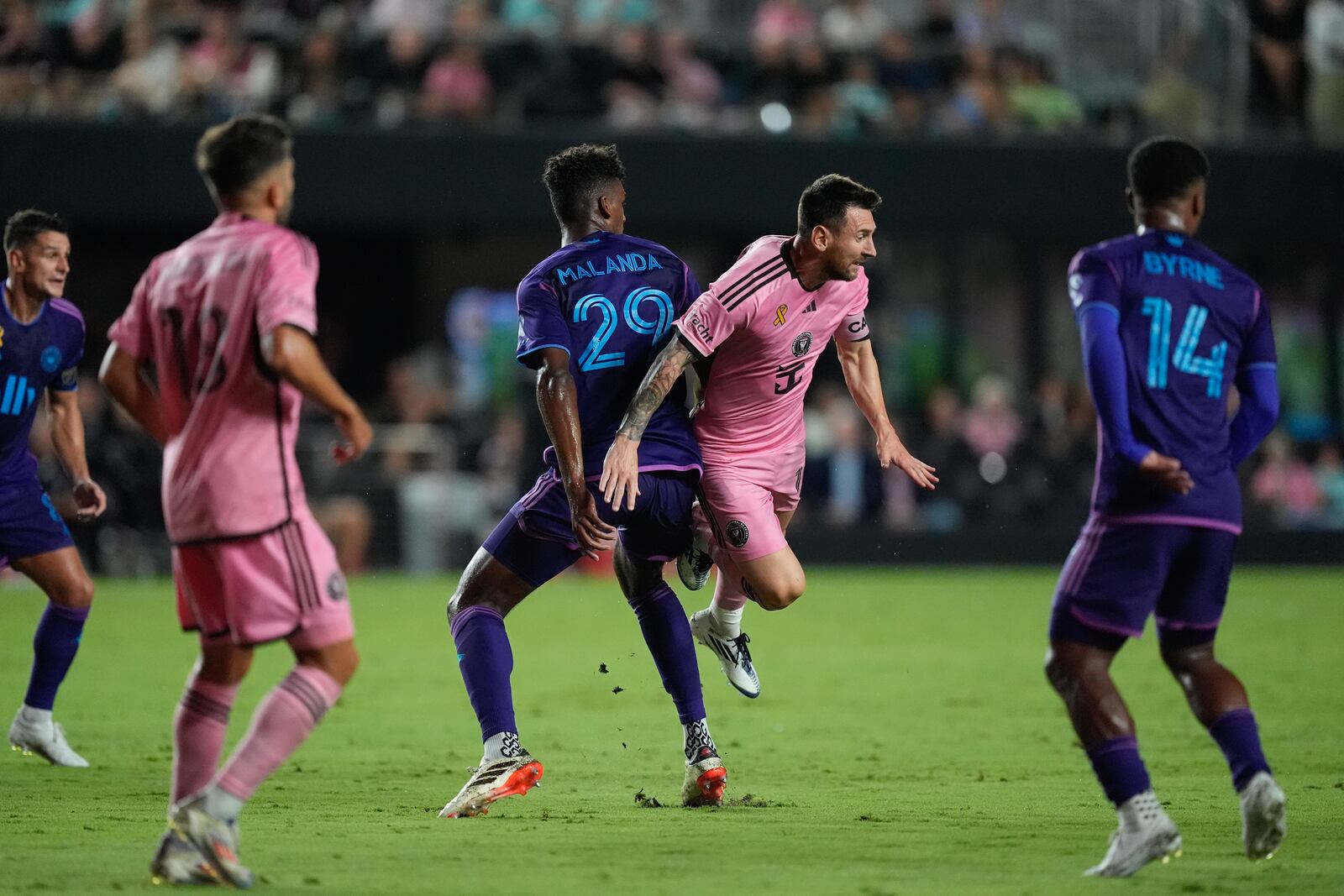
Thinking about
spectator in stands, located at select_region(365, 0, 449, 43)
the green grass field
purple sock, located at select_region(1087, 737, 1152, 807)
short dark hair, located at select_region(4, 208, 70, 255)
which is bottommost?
the green grass field

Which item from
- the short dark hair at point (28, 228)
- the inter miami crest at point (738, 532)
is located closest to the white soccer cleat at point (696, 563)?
the inter miami crest at point (738, 532)

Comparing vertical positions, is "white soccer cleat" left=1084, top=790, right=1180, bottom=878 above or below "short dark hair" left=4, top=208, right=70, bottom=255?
below

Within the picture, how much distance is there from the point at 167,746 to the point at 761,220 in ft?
44.7

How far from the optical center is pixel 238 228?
5266 mm

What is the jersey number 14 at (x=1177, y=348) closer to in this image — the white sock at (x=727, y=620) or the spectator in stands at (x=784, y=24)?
the white sock at (x=727, y=620)

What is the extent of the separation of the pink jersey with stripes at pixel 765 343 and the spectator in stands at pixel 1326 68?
634 inches

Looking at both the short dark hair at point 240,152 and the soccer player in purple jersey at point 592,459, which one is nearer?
the short dark hair at point 240,152

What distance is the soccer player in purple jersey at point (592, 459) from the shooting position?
21.7 ft

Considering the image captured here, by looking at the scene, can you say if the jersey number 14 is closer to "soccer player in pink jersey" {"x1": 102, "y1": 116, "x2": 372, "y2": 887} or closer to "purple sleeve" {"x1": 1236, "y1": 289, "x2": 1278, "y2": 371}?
"purple sleeve" {"x1": 1236, "y1": 289, "x2": 1278, "y2": 371}

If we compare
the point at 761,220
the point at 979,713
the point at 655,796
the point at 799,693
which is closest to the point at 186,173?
the point at 761,220

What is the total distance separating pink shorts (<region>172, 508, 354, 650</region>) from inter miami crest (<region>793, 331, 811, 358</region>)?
8.16 ft

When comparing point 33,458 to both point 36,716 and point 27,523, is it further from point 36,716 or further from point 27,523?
point 36,716

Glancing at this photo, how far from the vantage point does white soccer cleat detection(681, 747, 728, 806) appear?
6734 millimetres

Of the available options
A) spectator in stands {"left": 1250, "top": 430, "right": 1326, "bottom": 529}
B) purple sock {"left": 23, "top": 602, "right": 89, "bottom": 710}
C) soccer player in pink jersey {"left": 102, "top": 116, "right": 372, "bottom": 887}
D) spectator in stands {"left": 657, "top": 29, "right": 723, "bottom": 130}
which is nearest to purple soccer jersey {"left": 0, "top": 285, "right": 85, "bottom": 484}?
purple sock {"left": 23, "top": 602, "right": 89, "bottom": 710}
